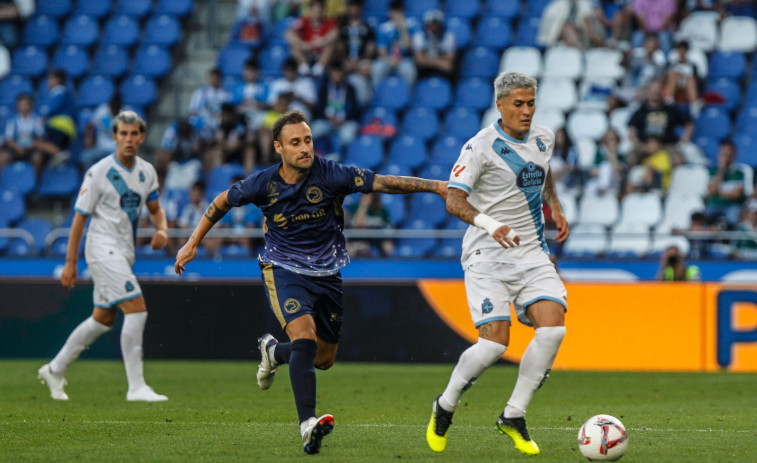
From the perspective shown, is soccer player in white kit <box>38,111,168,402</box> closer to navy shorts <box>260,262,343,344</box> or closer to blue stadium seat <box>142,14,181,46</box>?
navy shorts <box>260,262,343,344</box>

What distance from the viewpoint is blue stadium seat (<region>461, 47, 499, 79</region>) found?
19.6 m

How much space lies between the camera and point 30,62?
21219mm

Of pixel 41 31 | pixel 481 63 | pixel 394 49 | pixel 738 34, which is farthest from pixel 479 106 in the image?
pixel 41 31

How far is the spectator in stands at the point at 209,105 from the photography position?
19.0m

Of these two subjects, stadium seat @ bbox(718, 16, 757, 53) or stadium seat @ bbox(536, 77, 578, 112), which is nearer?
stadium seat @ bbox(536, 77, 578, 112)

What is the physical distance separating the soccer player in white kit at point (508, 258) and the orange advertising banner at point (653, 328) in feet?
23.3

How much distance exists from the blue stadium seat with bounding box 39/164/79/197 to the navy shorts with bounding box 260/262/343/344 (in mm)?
12265

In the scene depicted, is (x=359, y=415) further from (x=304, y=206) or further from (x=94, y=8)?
(x=94, y=8)

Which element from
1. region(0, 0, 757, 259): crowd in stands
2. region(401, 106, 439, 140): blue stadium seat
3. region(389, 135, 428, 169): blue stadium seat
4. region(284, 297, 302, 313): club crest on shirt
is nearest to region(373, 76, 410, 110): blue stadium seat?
region(0, 0, 757, 259): crowd in stands

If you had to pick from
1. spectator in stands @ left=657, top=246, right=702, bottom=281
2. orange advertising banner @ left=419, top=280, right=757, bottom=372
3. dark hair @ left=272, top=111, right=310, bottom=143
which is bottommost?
orange advertising banner @ left=419, top=280, right=757, bottom=372

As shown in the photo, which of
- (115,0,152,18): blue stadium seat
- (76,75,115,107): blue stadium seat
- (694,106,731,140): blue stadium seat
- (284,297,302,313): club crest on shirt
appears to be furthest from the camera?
(115,0,152,18): blue stadium seat

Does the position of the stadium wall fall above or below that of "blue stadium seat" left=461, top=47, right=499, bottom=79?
below

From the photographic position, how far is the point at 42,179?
63.6 feet

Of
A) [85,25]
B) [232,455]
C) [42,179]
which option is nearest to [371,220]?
[42,179]
